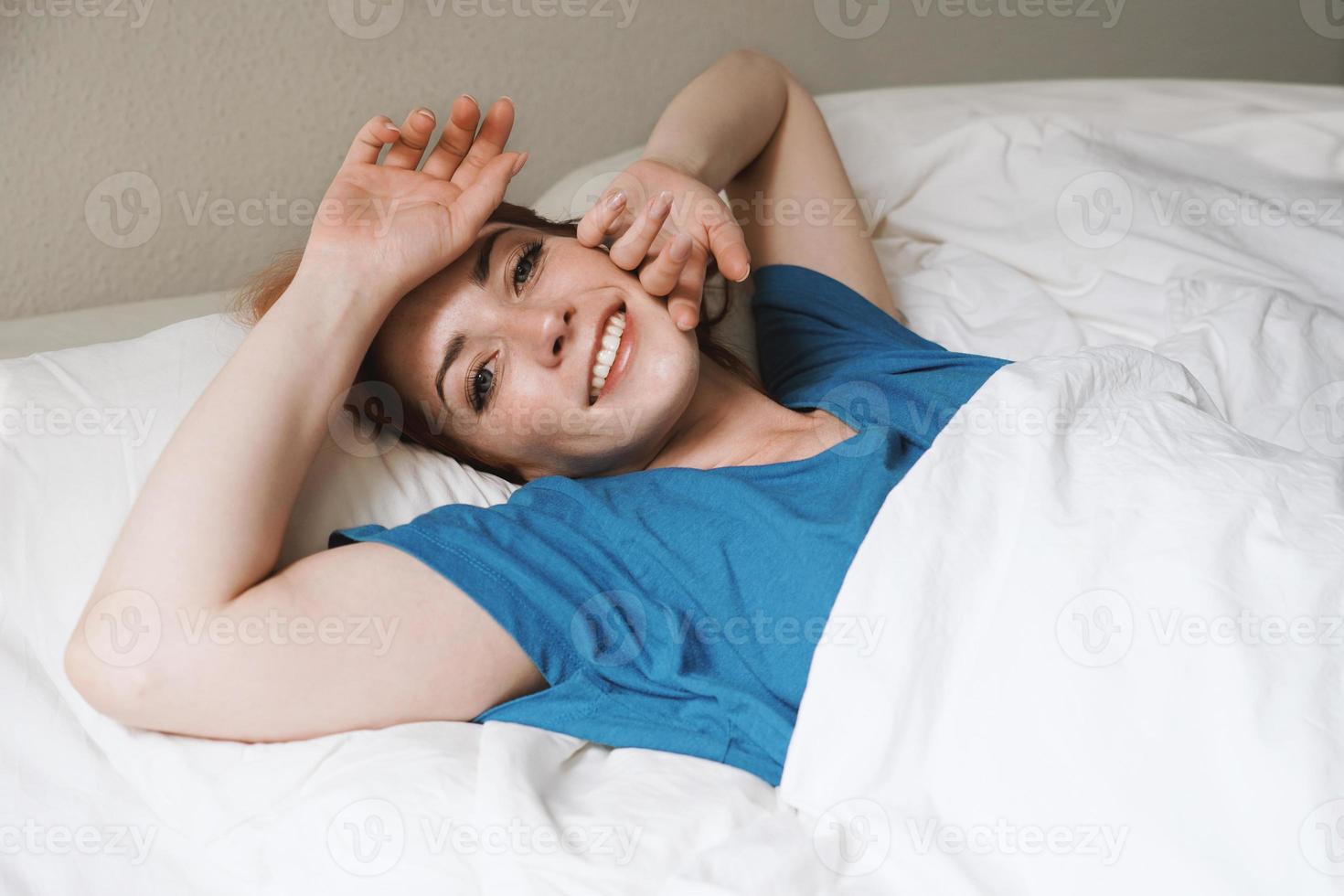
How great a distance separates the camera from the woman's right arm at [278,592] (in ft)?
2.64

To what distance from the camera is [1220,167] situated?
153 cm

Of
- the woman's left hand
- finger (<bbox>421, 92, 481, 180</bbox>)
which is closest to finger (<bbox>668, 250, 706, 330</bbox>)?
the woman's left hand

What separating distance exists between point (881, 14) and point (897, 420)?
122 centimetres

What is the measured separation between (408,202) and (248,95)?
53 cm

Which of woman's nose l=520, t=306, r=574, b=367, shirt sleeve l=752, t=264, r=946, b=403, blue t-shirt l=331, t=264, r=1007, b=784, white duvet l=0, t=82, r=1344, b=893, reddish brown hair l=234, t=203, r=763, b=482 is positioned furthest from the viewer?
shirt sleeve l=752, t=264, r=946, b=403

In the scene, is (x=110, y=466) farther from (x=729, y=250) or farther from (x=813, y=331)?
(x=813, y=331)

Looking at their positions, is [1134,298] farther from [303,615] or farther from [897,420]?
[303,615]

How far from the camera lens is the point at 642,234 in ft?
3.41

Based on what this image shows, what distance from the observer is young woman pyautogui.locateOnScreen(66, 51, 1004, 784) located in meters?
0.83

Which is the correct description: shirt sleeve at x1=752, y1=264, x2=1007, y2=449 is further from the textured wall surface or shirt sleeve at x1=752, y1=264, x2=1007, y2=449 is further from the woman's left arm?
the textured wall surface

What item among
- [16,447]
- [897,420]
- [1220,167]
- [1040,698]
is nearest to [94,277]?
[16,447]

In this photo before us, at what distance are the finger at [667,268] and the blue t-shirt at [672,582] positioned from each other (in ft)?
0.56

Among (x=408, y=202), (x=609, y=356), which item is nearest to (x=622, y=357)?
(x=609, y=356)

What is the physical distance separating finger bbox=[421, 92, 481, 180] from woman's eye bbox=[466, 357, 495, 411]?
196 millimetres
